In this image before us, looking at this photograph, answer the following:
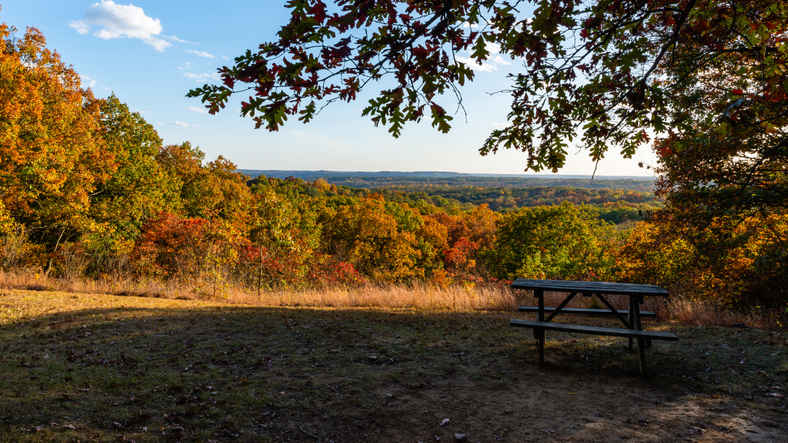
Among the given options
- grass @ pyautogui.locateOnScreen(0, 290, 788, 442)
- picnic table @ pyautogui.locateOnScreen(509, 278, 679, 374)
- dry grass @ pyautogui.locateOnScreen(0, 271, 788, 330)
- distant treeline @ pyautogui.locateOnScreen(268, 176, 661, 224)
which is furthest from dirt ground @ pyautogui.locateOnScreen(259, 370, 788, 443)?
distant treeline @ pyautogui.locateOnScreen(268, 176, 661, 224)

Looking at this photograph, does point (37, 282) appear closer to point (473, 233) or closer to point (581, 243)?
point (581, 243)

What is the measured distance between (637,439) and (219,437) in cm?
302

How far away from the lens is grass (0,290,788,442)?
2998 millimetres

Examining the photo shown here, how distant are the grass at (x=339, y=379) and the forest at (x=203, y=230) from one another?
3.70 m

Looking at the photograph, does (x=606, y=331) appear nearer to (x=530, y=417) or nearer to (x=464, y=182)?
(x=530, y=417)

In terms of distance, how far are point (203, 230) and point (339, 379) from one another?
29.8 ft

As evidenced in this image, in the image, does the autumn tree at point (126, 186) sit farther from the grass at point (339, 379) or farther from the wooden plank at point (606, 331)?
the wooden plank at point (606, 331)

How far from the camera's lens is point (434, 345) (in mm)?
5336

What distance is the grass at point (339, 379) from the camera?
300 centimetres

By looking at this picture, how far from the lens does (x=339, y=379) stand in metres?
3.98

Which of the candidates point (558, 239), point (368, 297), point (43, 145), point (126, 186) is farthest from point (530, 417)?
point (126, 186)

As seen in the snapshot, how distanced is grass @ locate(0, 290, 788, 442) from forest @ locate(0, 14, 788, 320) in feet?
12.1

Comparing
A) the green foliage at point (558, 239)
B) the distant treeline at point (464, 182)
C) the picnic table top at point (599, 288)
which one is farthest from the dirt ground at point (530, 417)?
the distant treeline at point (464, 182)

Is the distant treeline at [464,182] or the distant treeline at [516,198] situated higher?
the distant treeline at [464,182]
